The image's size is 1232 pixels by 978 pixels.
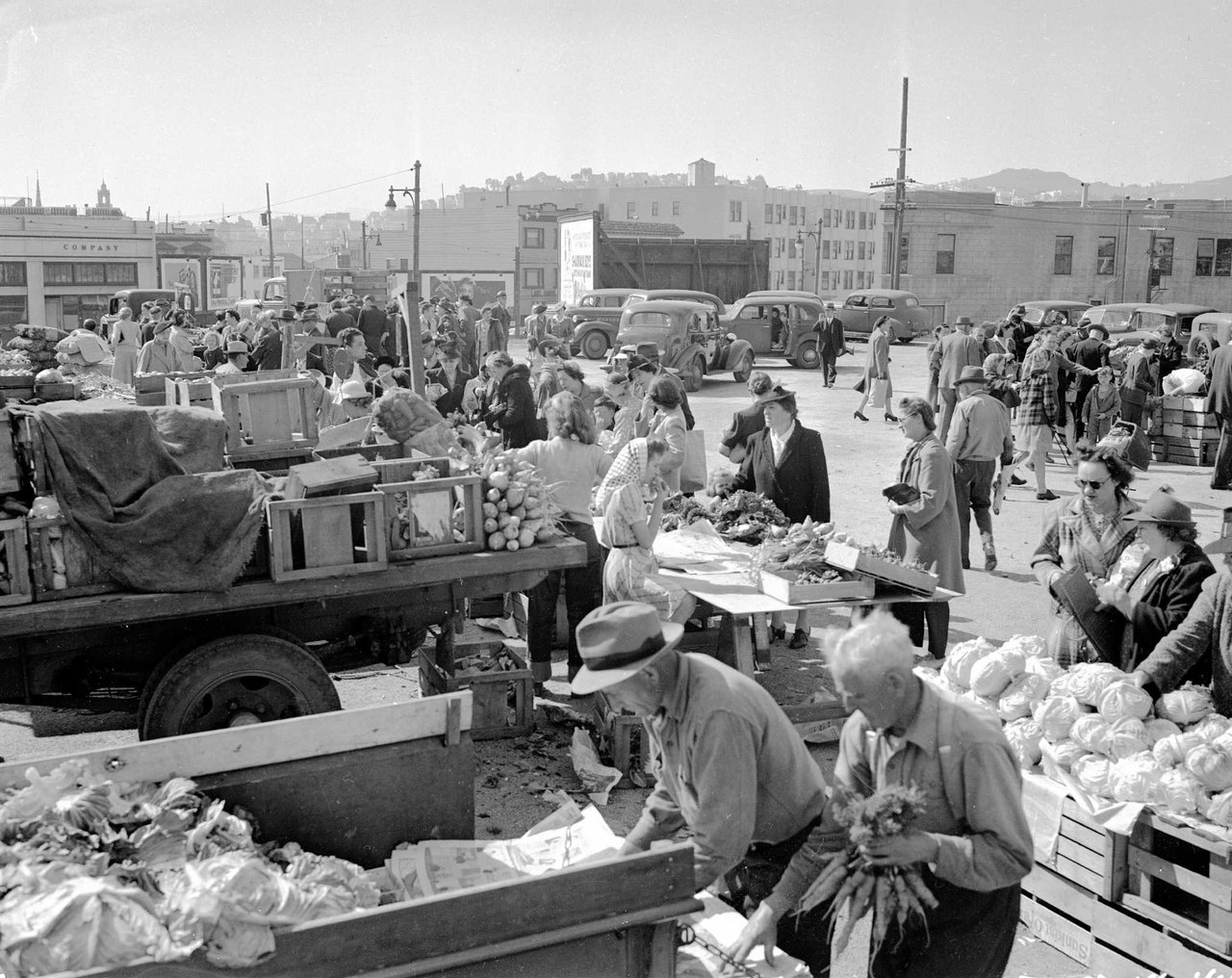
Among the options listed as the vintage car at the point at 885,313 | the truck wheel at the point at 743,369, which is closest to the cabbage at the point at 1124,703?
the truck wheel at the point at 743,369

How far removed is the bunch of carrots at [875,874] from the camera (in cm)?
295

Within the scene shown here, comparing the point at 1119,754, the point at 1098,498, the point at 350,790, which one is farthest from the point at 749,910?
the point at 1098,498

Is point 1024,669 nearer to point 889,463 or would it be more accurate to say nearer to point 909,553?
point 909,553

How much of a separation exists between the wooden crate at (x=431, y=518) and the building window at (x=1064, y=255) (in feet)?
163

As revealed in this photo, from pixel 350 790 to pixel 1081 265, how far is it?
173 feet

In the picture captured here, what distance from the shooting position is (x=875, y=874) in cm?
306

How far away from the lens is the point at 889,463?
15.8 m

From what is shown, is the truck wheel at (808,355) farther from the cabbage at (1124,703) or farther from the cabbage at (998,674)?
the cabbage at (1124,703)

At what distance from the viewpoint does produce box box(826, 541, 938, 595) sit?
6.93 m

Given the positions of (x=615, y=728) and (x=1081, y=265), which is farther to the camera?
(x=1081, y=265)

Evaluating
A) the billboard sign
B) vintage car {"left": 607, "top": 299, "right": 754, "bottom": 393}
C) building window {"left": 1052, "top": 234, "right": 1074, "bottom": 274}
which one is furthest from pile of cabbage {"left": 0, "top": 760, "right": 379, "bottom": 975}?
building window {"left": 1052, "top": 234, "right": 1074, "bottom": 274}

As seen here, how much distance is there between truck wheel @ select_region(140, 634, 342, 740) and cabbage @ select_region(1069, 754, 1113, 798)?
3358 mm

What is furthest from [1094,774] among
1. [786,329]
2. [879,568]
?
[786,329]

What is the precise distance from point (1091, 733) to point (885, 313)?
30.9 metres
